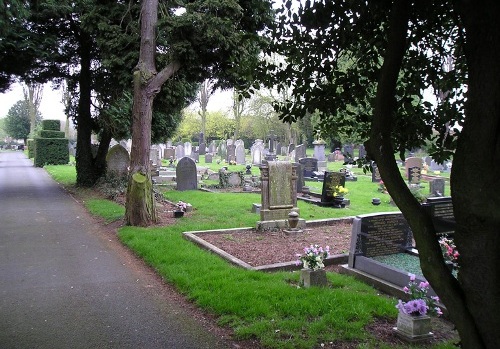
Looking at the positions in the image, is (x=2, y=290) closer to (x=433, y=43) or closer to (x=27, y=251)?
(x=27, y=251)

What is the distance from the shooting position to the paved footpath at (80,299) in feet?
15.5

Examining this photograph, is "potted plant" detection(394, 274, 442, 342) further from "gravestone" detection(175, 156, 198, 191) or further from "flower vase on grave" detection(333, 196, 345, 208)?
"gravestone" detection(175, 156, 198, 191)

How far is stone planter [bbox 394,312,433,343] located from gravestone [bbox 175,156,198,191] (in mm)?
13988

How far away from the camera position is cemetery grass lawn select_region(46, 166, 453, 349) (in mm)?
→ 4617

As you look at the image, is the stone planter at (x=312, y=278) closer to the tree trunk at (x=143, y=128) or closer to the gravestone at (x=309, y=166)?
the tree trunk at (x=143, y=128)

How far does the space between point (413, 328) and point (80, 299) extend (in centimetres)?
429

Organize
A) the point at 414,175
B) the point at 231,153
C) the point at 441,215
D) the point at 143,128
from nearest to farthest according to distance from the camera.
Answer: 1. the point at 441,215
2. the point at 143,128
3. the point at 414,175
4. the point at 231,153

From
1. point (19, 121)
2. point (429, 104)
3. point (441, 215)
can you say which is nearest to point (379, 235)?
point (441, 215)

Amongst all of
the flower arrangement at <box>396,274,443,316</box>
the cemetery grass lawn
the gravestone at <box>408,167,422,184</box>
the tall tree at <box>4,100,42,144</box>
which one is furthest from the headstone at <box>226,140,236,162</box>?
the tall tree at <box>4,100,42,144</box>

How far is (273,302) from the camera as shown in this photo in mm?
5477

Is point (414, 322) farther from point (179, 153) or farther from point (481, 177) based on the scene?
point (179, 153)

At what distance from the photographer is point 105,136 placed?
19203mm

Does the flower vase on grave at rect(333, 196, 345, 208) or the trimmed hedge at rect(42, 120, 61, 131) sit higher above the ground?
the trimmed hedge at rect(42, 120, 61, 131)

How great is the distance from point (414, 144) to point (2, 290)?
6.00 m
